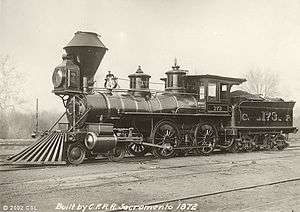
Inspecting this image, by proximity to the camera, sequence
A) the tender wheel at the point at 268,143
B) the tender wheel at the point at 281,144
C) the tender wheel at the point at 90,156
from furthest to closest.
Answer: the tender wheel at the point at 281,144 < the tender wheel at the point at 268,143 < the tender wheel at the point at 90,156

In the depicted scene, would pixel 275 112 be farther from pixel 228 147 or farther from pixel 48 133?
pixel 48 133

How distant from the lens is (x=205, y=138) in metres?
14.9

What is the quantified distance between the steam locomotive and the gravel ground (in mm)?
877

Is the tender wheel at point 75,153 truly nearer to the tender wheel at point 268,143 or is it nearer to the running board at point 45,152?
the running board at point 45,152

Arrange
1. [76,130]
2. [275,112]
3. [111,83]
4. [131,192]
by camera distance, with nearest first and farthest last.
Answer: [131,192], [76,130], [111,83], [275,112]

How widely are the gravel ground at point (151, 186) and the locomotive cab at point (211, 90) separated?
367cm

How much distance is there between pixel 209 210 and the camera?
6266 mm

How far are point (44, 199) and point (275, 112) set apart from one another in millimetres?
13503

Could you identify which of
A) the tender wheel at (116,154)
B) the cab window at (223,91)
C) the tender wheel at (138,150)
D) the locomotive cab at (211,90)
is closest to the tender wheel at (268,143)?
the locomotive cab at (211,90)

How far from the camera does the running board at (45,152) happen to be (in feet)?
35.8

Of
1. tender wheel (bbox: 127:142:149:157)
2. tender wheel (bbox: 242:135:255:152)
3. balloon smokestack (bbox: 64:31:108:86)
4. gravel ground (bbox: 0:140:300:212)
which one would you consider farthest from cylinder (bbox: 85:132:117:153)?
tender wheel (bbox: 242:135:255:152)

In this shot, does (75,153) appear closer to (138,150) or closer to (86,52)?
(86,52)

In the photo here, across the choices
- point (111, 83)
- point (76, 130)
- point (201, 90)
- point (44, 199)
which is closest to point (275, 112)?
point (201, 90)

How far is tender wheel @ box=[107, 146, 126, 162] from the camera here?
41.1 ft
